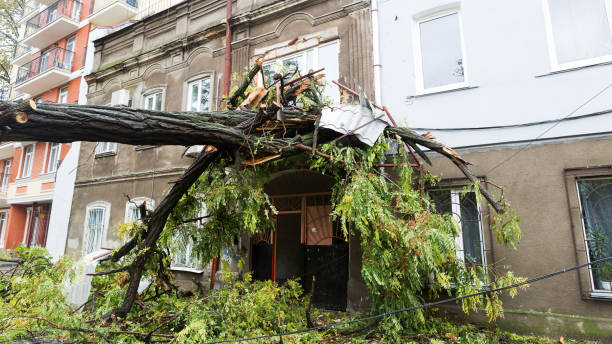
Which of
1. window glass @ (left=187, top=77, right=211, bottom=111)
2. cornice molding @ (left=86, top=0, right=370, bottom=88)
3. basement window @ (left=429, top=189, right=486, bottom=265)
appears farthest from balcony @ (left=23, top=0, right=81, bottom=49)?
basement window @ (left=429, top=189, right=486, bottom=265)

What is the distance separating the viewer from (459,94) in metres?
6.21

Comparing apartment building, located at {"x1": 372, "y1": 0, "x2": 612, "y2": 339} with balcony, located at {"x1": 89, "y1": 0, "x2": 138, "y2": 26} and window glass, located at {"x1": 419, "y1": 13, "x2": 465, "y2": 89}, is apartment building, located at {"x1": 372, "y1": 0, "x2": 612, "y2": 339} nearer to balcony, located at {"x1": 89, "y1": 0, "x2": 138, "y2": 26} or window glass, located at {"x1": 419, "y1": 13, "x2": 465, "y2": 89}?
window glass, located at {"x1": 419, "y1": 13, "x2": 465, "y2": 89}

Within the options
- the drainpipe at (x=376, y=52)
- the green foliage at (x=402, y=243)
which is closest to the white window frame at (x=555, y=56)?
Result: the green foliage at (x=402, y=243)

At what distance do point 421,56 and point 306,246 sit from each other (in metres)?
4.85

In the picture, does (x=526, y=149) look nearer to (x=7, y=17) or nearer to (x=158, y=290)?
(x=158, y=290)

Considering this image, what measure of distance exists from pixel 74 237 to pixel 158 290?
7678 mm

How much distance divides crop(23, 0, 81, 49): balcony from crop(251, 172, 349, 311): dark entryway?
1522 centimetres

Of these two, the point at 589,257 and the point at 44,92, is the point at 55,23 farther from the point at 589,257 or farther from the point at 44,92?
A: the point at 589,257

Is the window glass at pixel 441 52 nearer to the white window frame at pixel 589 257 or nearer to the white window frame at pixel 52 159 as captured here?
the white window frame at pixel 589 257

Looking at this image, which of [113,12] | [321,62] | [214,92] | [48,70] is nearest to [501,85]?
[321,62]

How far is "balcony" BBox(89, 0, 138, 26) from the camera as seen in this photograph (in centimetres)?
1474

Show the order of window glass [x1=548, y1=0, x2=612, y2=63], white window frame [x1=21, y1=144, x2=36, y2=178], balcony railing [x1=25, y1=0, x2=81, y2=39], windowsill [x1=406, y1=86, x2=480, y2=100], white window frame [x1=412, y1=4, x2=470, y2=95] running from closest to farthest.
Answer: window glass [x1=548, y1=0, x2=612, y2=63]
windowsill [x1=406, y1=86, x2=480, y2=100]
white window frame [x1=412, y1=4, x2=470, y2=95]
balcony railing [x1=25, y1=0, x2=81, y2=39]
white window frame [x1=21, y1=144, x2=36, y2=178]

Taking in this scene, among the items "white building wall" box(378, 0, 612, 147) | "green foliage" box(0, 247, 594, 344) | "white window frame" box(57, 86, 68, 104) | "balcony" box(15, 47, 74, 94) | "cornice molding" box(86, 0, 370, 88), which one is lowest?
"green foliage" box(0, 247, 594, 344)

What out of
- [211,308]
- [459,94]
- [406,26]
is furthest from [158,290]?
[406,26]
